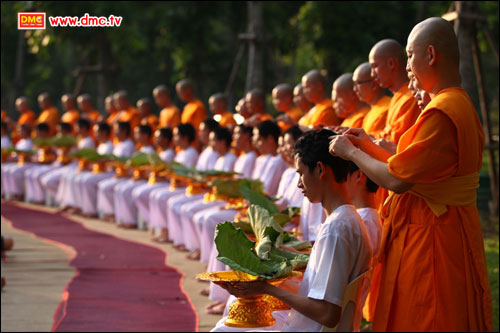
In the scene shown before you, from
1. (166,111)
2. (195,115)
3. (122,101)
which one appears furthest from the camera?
(122,101)

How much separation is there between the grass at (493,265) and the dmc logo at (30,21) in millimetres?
3459

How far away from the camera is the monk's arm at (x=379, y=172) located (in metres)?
2.99

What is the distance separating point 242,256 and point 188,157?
763 cm

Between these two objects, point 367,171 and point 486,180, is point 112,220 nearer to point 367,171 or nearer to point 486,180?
point 486,180

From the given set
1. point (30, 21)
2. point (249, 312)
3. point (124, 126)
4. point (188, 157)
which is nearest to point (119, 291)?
point (30, 21)

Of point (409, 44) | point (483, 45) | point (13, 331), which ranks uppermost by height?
point (483, 45)

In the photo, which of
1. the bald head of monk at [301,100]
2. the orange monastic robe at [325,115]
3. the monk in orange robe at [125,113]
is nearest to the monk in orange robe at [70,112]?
the monk in orange robe at [125,113]

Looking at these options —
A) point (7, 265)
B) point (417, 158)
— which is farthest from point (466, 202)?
point (7, 265)

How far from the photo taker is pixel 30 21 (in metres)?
7.34

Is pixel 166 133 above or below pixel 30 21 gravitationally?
below

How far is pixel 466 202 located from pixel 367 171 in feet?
1.36

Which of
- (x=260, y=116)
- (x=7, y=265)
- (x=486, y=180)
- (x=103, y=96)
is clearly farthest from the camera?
(x=103, y=96)

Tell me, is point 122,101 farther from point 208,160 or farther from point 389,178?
point 389,178

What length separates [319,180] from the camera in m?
3.19
